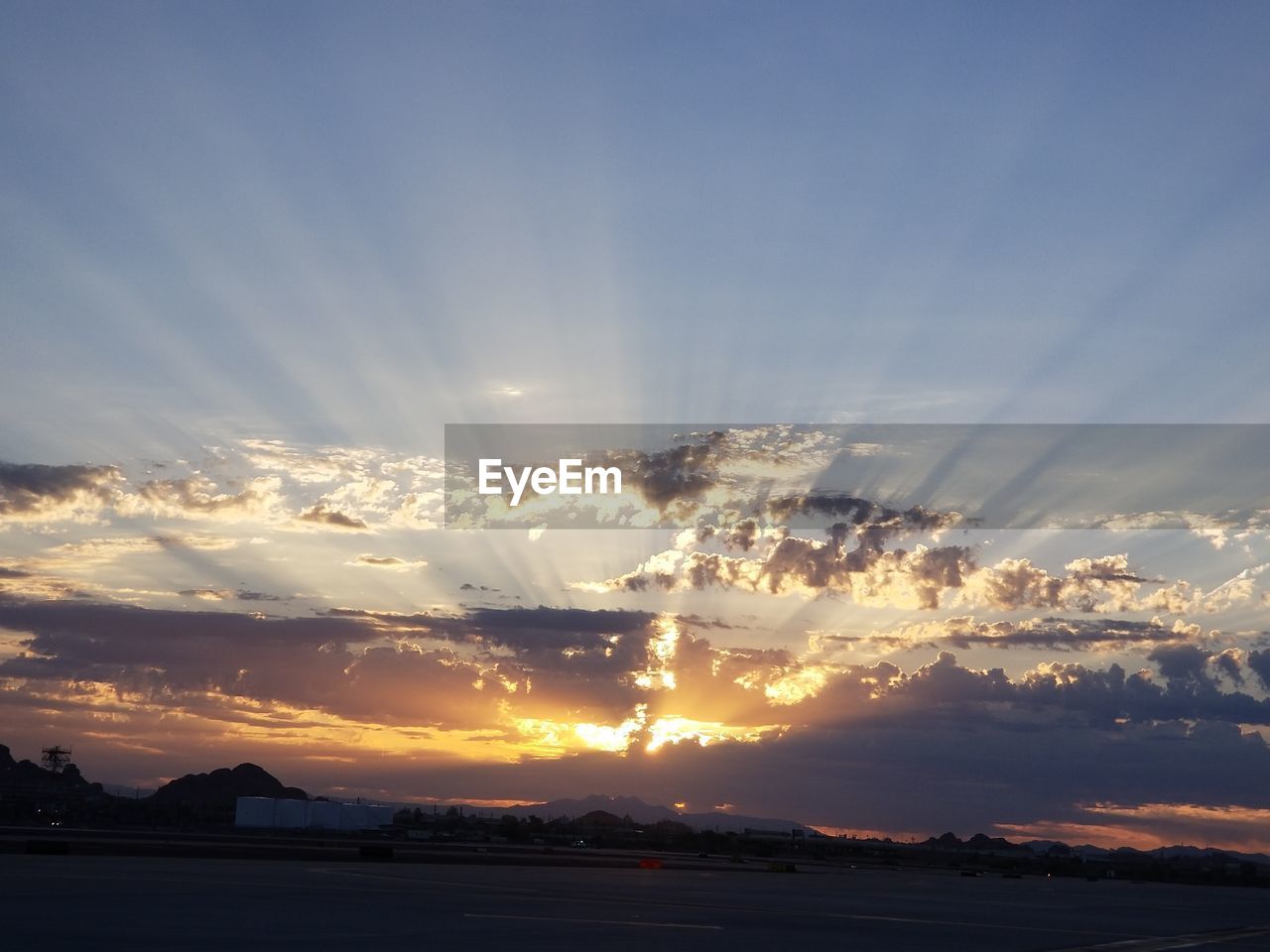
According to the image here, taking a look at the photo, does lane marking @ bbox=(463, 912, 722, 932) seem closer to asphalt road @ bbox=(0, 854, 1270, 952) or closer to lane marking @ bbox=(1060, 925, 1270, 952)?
asphalt road @ bbox=(0, 854, 1270, 952)

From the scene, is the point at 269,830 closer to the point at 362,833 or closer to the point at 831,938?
the point at 362,833

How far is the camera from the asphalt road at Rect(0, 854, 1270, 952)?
26.5m

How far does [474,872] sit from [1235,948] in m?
40.4

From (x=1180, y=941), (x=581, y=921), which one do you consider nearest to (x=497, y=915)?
(x=581, y=921)

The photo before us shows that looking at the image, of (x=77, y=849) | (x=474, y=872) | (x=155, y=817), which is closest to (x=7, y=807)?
(x=155, y=817)

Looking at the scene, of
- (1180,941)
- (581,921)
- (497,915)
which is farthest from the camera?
(1180,941)

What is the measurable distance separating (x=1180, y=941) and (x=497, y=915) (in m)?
19.4

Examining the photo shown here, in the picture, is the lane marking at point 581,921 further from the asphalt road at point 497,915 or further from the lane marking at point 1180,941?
the lane marking at point 1180,941

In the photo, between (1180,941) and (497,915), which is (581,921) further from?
(1180,941)

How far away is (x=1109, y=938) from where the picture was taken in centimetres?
3588

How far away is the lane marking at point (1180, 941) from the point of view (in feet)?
105

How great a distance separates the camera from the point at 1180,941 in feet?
120

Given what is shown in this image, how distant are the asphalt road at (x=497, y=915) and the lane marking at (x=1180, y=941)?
0.48 feet

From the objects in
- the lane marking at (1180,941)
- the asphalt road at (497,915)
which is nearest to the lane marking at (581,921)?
the asphalt road at (497,915)
